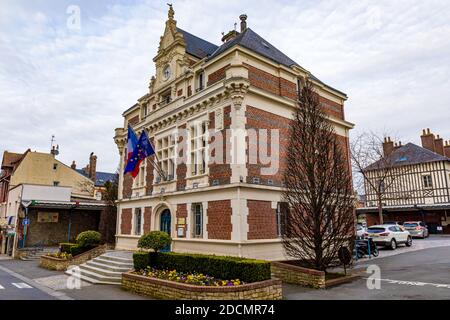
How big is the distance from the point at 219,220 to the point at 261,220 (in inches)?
71.2

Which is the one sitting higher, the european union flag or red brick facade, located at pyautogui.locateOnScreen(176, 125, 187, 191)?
the european union flag

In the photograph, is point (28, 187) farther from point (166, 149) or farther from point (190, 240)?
point (190, 240)

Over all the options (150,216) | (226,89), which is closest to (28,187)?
(150,216)

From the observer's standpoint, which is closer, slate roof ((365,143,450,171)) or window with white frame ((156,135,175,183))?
window with white frame ((156,135,175,183))

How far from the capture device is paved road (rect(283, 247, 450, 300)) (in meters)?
9.44

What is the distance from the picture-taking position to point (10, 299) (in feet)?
33.5

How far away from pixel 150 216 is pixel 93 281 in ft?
19.3

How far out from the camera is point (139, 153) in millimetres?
16703

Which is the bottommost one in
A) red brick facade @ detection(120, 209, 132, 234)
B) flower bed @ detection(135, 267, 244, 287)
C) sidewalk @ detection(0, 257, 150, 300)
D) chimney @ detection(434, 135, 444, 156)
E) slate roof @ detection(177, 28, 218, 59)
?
sidewalk @ detection(0, 257, 150, 300)

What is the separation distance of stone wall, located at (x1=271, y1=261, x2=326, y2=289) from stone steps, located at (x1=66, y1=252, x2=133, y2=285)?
6.37m

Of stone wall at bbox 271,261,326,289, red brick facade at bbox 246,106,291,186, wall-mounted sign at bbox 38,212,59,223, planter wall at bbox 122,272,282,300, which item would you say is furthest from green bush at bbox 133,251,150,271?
wall-mounted sign at bbox 38,212,59,223

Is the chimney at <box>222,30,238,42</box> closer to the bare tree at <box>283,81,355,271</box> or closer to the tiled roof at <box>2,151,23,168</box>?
the bare tree at <box>283,81,355,271</box>

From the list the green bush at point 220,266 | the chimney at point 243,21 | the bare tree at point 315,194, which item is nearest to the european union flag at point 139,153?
the green bush at point 220,266

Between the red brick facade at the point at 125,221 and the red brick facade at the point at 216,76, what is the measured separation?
10.5 metres
